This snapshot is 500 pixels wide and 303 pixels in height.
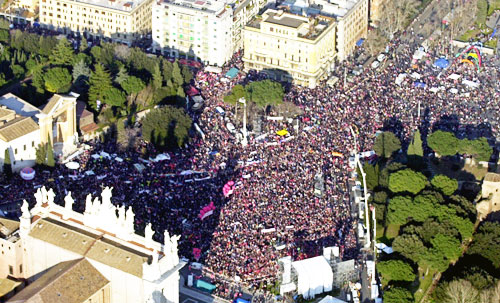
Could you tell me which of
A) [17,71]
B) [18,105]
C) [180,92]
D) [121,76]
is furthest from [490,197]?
[17,71]

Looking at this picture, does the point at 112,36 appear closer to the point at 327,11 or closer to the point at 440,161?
the point at 327,11

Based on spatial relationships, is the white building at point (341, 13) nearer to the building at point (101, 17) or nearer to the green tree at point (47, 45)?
the building at point (101, 17)

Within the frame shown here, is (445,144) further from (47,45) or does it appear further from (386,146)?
(47,45)

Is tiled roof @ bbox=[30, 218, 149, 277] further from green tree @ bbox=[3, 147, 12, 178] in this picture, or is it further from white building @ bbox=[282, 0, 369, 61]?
white building @ bbox=[282, 0, 369, 61]

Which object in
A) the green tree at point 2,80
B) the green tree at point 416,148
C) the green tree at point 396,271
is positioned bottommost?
the green tree at point 396,271

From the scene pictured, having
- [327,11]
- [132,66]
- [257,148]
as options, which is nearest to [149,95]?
[132,66]

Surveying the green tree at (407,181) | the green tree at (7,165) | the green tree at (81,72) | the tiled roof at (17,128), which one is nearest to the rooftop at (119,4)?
the green tree at (81,72)

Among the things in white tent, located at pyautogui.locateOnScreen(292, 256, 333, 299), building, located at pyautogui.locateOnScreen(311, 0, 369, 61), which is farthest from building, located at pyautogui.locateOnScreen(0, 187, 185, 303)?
building, located at pyautogui.locateOnScreen(311, 0, 369, 61)

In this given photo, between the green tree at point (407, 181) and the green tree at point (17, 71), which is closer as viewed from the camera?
the green tree at point (407, 181)
